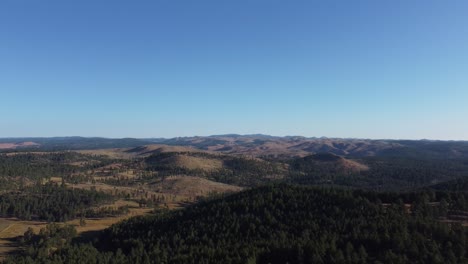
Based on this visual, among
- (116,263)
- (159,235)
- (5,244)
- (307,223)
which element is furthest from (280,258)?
(5,244)

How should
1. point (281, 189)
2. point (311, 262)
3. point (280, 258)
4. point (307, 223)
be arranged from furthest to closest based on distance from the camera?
point (281, 189) < point (307, 223) < point (280, 258) < point (311, 262)

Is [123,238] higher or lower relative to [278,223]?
lower

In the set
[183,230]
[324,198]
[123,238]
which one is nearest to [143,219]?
[123,238]

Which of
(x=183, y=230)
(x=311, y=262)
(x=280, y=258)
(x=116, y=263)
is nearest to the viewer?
(x=311, y=262)

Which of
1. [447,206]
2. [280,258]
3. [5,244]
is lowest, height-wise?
[5,244]

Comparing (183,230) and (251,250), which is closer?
(251,250)

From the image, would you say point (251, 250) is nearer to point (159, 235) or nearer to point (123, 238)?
point (159, 235)
